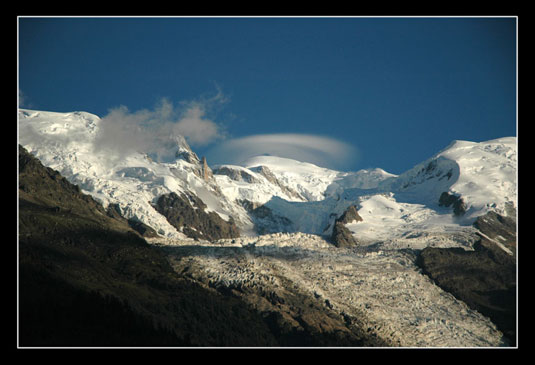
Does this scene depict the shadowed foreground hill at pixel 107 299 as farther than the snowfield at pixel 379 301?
No

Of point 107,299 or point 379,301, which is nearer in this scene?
point 107,299

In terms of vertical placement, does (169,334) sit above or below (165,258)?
below

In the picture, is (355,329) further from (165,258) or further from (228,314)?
(165,258)

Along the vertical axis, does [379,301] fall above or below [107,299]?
below

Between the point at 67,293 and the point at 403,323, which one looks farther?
the point at 403,323

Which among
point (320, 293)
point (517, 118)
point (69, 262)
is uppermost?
point (517, 118)

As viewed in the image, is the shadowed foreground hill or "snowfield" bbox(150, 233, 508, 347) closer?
the shadowed foreground hill

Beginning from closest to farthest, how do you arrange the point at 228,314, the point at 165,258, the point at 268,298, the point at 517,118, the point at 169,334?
the point at 517,118 → the point at 169,334 → the point at 228,314 → the point at 268,298 → the point at 165,258
